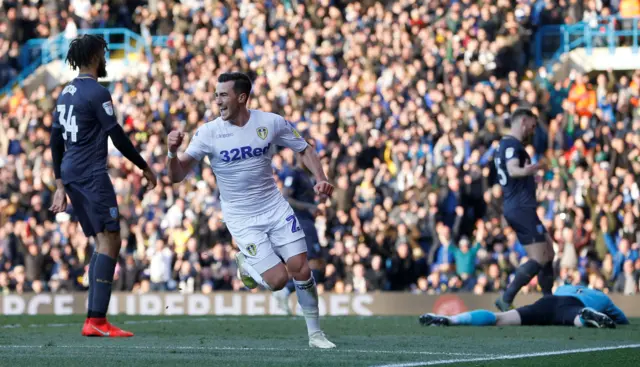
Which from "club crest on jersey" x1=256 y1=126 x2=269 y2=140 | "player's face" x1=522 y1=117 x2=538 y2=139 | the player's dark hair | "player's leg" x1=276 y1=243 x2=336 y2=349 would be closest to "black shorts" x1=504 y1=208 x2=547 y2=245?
"player's face" x1=522 y1=117 x2=538 y2=139

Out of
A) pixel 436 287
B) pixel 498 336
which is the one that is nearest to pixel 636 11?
pixel 436 287

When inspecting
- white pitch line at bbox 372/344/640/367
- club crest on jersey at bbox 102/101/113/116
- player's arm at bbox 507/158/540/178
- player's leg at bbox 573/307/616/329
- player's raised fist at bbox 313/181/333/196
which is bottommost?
white pitch line at bbox 372/344/640/367

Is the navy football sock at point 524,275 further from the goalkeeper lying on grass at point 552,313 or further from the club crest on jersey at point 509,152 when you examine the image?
the club crest on jersey at point 509,152

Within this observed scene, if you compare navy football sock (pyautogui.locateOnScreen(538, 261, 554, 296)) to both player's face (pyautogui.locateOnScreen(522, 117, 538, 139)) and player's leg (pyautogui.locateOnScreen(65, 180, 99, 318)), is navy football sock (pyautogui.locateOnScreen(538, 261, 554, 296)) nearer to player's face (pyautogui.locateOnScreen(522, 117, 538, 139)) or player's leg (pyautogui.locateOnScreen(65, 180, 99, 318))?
player's face (pyautogui.locateOnScreen(522, 117, 538, 139))

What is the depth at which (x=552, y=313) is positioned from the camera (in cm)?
1241

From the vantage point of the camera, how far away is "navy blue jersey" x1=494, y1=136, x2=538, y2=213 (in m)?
13.8

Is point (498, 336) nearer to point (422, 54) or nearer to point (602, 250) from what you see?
point (602, 250)

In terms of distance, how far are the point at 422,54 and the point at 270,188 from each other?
13513 mm

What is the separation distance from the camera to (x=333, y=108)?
22.8m

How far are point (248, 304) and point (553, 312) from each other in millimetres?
7043

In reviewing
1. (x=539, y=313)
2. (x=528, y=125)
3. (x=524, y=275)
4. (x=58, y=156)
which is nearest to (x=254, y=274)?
(x=58, y=156)

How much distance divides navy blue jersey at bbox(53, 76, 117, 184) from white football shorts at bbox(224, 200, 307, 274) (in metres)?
1.47

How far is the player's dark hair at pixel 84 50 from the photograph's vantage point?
35.1ft

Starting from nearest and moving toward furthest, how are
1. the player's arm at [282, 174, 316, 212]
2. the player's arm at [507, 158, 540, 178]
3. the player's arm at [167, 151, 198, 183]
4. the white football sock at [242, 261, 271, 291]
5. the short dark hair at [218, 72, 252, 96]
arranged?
the player's arm at [167, 151, 198, 183], the short dark hair at [218, 72, 252, 96], the white football sock at [242, 261, 271, 291], the player's arm at [507, 158, 540, 178], the player's arm at [282, 174, 316, 212]
